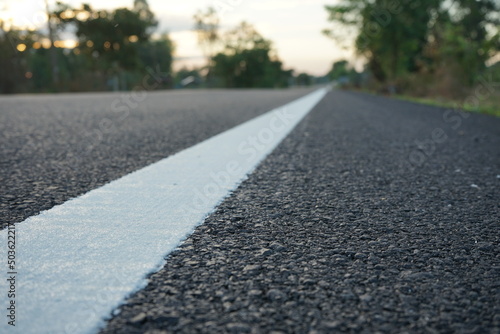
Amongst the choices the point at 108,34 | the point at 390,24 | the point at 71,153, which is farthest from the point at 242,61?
the point at 71,153

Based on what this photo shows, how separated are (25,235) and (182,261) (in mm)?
552

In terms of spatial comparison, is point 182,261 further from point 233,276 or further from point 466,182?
point 466,182

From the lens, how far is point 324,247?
50.5 inches

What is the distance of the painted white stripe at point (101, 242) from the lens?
88 cm

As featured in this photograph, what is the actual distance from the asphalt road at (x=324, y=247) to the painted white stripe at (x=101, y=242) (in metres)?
0.06

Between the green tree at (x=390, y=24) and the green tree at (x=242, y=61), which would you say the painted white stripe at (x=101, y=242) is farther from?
the green tree at (x=242, y=61)

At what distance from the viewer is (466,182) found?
229cm

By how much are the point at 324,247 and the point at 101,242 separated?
Answer: 2.28 feet

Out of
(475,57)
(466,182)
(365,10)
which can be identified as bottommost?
(466,182)

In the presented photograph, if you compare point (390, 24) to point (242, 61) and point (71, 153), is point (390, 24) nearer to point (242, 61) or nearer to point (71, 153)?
point (71, 153)

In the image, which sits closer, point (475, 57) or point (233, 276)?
point (233, 276)

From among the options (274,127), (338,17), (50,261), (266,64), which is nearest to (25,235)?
(50,261)

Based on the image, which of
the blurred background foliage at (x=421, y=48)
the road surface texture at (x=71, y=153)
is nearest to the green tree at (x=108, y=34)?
the blurred background foliage at (x=421, y=48)

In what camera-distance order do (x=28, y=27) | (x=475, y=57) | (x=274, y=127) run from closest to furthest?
(x=274, y=127) → (x=475, y=57) → (x=28, y=27)
